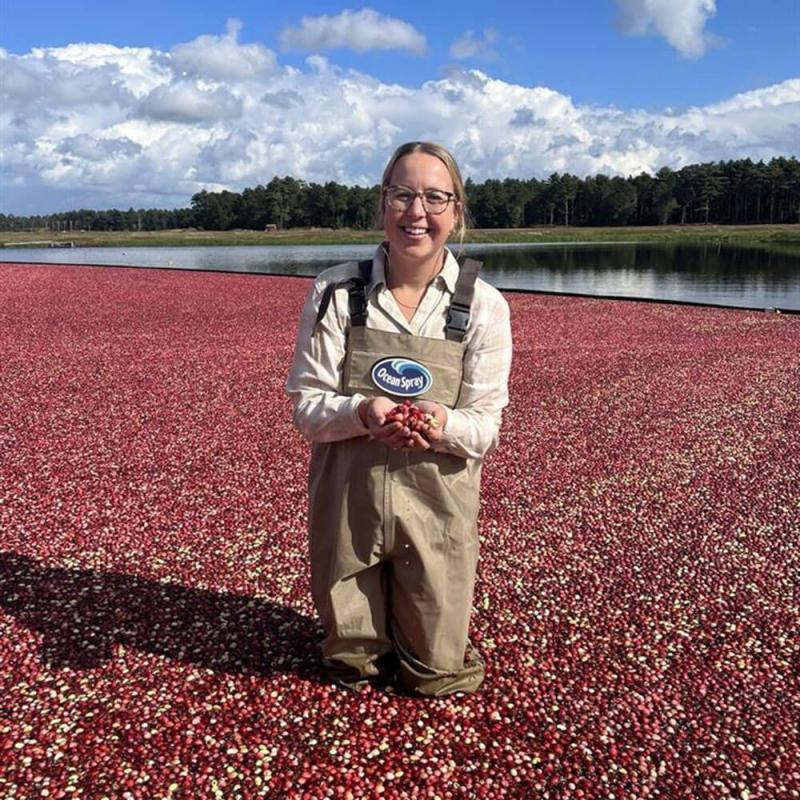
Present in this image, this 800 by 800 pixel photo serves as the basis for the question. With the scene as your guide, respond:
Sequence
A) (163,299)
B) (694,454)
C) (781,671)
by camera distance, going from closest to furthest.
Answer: (781,671)
(694,454)
(163,299)

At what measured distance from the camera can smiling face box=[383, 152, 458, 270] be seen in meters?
2.63

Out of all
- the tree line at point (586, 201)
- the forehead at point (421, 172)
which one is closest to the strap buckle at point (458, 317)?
the forehead at point (421, 172)

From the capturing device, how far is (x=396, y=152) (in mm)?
2697

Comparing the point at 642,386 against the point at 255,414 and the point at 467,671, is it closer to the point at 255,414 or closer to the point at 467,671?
the point at 255,414

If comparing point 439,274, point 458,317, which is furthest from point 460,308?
point 439,274

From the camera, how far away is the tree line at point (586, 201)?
4345 inches

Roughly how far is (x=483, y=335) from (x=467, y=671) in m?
1.57

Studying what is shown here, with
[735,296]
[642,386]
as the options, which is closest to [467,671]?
[642,386]

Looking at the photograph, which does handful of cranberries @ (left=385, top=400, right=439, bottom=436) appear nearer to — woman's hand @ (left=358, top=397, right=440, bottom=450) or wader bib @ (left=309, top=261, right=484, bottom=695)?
woman's hand @ (left=358, top=397, right=440, bottom=450)

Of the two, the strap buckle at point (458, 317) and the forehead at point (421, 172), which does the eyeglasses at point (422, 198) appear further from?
the strap buckle at point (458, 317)

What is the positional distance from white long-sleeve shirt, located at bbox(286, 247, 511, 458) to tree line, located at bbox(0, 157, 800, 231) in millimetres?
103425

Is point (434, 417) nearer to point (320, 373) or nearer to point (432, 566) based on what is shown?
point (320, 373)

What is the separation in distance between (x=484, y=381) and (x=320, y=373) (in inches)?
24.7

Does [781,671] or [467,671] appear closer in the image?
[467,671]
